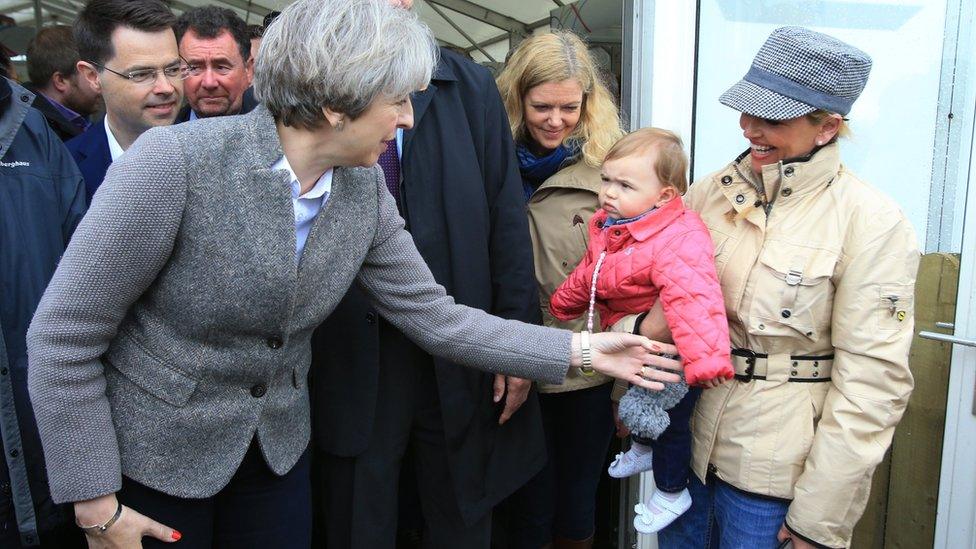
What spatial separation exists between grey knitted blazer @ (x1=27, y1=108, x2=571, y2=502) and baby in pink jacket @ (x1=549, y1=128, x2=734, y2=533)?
665 millimetres

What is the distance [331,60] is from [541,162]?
1273 millimetres

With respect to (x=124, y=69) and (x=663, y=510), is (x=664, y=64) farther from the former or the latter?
(x=124, y=69)

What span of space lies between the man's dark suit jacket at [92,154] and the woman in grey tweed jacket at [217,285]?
3.66ft

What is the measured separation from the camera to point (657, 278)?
182 centimetres

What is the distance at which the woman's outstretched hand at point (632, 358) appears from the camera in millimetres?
1787

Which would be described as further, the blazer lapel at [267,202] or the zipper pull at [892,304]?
the zipper pull at [892,304]

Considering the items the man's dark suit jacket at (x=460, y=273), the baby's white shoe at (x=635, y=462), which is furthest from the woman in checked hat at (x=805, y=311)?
the man's dark suit jacket at (x=460, y=273)

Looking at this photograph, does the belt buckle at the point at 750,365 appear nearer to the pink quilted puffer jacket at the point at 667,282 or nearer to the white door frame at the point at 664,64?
the pink quilted puffer jacket at the point at 667,282

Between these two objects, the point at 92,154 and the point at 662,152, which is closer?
the point at 662,152

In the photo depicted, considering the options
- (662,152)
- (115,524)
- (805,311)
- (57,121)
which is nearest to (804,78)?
(662,152)

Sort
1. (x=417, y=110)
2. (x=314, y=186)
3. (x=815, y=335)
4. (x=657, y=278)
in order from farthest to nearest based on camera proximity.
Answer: (x=417, y=110) → (x=657, y=278) → (x=815, y=335) → (x=314, y=186)

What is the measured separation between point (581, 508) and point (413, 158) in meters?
1.49

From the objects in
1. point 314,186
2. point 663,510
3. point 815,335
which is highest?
point 314,186

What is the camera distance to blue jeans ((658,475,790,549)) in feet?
5.80
